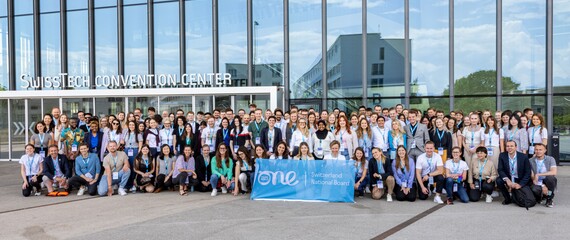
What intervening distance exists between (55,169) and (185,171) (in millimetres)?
3124

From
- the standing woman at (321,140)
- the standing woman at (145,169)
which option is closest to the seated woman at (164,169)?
the standing woman at (145,169)

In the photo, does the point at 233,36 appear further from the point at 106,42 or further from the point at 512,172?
the point at 512,172

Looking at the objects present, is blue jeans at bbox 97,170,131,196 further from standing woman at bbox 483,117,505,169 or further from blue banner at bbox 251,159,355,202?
standing woman at bbox 483,117,505,169

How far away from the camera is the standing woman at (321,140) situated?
1009 cm

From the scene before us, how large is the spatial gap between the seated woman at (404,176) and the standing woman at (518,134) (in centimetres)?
283

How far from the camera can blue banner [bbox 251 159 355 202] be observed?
9.28 meters

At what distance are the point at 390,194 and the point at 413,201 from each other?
476mm

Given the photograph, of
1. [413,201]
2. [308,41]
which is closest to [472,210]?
[413,201]

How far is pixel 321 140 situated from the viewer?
1016cm

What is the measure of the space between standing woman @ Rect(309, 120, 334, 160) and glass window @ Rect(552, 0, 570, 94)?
1004 cm

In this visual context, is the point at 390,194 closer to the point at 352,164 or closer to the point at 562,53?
the point at 352,164

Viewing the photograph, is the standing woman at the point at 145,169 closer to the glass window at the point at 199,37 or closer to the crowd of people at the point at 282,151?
the crowd of people at the point at 282,151

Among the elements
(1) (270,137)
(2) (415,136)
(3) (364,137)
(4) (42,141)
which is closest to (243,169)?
(1) (270,137)

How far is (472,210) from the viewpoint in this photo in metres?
8.20
